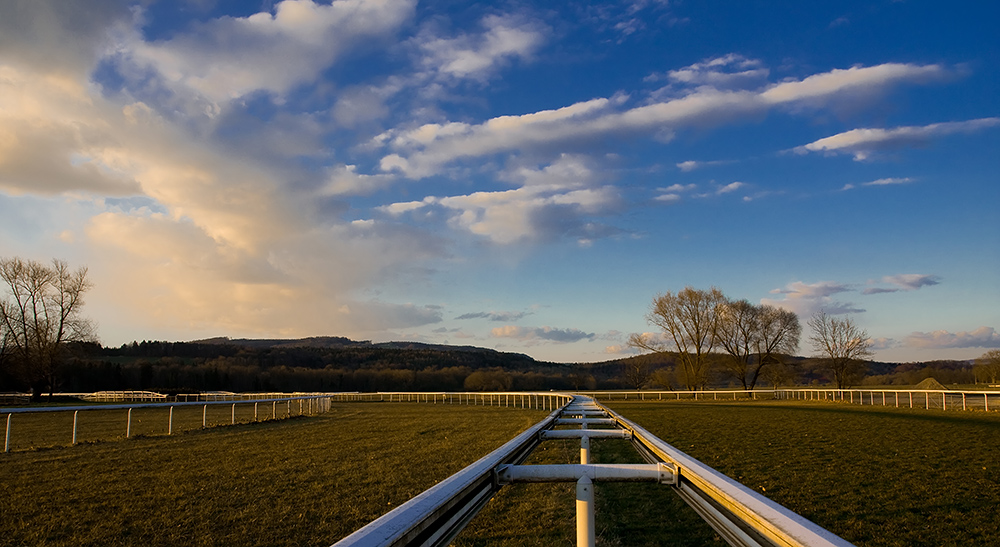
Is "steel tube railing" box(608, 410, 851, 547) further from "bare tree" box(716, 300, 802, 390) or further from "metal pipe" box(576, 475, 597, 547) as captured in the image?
"bare tree" box(716, 300, 802, 390)

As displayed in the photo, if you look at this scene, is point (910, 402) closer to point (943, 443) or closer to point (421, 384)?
point (943, 443)

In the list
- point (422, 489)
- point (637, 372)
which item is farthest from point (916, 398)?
point (637, 372)

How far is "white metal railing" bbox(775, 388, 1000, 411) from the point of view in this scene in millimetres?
25653

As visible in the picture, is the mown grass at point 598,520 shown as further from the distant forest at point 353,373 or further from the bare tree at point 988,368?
the bare tree at point 988,368

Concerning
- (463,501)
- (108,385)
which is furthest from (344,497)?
(108,385)

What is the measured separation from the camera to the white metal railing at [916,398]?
25.7 meters

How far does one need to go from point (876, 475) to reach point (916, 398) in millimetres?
29371

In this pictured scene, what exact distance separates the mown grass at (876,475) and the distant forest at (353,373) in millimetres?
45402

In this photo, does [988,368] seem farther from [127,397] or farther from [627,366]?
[127,397]

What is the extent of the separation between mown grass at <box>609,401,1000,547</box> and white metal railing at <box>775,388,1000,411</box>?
42.0ft

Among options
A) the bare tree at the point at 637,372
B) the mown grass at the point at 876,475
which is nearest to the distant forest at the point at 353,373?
the bare tree at the point at 637,372

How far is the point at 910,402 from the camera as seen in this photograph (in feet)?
94.8

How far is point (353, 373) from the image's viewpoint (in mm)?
99750

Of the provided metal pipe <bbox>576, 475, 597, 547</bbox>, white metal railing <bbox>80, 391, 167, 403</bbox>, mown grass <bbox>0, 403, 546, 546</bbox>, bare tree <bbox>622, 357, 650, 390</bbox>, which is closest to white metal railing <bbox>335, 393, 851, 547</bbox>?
metal pipe <bbox>576, 475, 597, 547</bbox>
